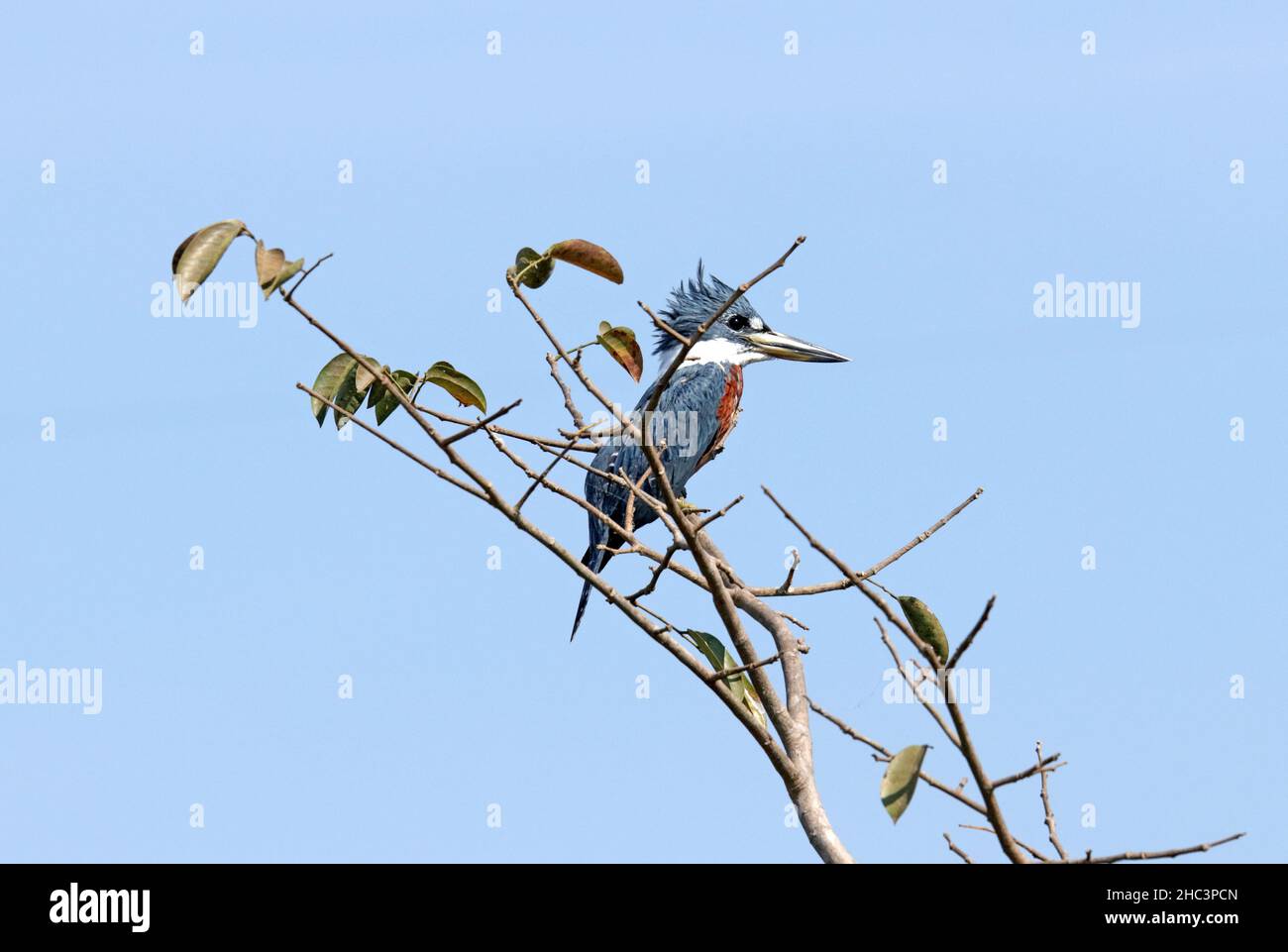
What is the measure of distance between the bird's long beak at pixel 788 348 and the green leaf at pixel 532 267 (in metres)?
3.61

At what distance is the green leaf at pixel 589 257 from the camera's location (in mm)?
3367

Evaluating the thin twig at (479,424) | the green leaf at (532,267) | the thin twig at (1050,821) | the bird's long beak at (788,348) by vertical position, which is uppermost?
the bird's long beak at (788,348)

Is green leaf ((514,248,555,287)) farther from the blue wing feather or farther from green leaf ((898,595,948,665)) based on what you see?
the blue wing feather

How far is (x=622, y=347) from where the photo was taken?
146 inches

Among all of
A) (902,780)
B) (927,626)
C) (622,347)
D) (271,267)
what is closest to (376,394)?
(622,347)

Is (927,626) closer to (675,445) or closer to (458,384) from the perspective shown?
(458,384)

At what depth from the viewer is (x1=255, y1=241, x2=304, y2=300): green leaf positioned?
9.41 ft

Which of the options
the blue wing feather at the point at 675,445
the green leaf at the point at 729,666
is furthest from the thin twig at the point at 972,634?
the blue wing feather at the point at 675,445

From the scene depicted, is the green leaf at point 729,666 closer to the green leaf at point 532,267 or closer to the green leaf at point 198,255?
the green leaf at point 532,267

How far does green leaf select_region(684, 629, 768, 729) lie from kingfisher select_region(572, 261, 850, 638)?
1976mm

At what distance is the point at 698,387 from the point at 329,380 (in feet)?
10.6
